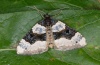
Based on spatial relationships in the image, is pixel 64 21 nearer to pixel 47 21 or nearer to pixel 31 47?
pixel 47 21

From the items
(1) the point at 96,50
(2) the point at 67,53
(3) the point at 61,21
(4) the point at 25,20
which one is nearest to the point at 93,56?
(1) the point at 96,50

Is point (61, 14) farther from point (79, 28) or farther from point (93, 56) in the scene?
point (93, 56)

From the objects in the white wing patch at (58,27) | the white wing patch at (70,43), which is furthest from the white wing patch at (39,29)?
the white wing patch at (70,43)

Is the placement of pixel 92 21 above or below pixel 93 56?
above

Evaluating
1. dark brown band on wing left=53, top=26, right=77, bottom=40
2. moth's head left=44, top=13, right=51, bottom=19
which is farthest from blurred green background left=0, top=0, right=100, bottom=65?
dark brown band on wing left=53, top=26, right=77, bottom=40

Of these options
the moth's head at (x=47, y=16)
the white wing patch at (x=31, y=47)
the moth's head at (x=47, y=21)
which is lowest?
the white wing patch at (x=31, y=47)

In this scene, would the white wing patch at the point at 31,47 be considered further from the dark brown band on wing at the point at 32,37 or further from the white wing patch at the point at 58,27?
the white wing patch at the point at 58,27

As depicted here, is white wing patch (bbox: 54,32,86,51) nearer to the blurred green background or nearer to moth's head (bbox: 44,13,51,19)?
the blurred green background

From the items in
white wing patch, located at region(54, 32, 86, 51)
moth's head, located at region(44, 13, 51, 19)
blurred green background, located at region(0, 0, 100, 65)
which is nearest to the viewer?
blurred green background, located at region(0, 0, 100, 65)
